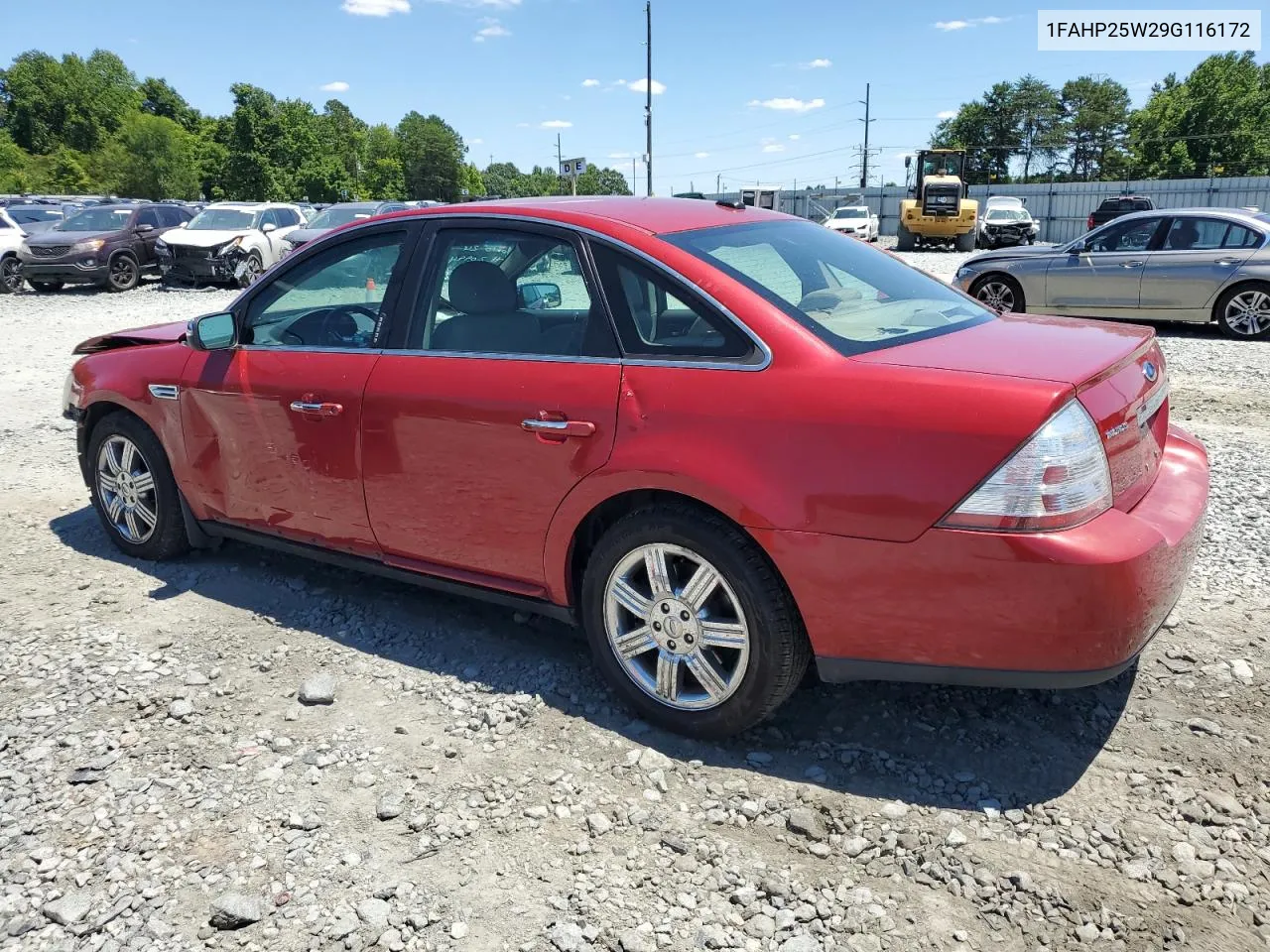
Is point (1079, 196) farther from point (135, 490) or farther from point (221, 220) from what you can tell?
point (135, 490)

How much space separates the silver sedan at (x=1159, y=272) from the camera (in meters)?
11.3

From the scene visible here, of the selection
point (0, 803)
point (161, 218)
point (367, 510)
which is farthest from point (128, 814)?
point (161, 218)

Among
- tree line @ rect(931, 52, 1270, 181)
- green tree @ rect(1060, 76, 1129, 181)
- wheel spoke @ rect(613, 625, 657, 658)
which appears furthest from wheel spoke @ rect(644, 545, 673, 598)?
green tree @ rect(1060, 76, 1129, 181)

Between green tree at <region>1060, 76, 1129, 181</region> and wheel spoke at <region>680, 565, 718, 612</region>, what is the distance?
95.5 metres

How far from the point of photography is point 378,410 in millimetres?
3682

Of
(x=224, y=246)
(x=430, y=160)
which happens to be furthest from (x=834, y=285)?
(x=430, y=160)

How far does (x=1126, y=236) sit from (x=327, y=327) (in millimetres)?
10917

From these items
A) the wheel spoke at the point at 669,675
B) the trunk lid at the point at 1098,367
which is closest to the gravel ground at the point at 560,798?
the wheel spoke at the point at 669,675

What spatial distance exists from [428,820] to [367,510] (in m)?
1.40

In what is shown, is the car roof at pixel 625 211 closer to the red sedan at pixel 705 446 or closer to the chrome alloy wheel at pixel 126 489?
the red sedan at pixel 705 446

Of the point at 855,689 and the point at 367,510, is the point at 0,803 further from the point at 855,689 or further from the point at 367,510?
the point at 855,689

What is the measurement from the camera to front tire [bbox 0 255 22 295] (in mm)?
19922

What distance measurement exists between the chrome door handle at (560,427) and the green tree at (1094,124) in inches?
3757

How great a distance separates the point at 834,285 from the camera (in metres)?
3.38
